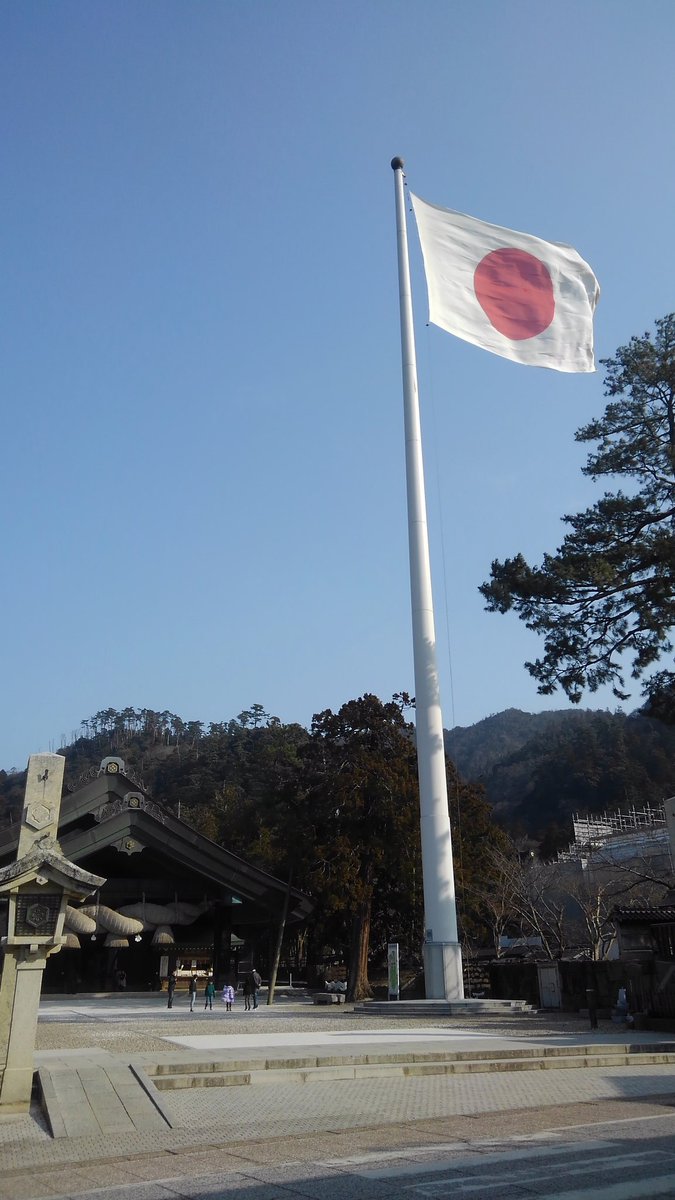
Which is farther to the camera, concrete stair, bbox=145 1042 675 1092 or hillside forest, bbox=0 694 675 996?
hillside forest, bbox=0 694 675 996

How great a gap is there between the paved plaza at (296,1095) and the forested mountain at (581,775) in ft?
195

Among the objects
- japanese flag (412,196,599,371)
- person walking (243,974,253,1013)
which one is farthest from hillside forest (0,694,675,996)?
japanese flag (412,196,599,371)

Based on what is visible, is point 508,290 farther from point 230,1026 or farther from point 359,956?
point 359,956

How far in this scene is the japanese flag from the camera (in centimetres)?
2348

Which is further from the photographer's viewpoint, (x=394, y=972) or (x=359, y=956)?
(x=359, y=956)

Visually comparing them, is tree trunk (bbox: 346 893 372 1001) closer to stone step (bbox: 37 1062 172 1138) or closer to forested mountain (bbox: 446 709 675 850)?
stone step (bbox: 37 1062 172 1138)

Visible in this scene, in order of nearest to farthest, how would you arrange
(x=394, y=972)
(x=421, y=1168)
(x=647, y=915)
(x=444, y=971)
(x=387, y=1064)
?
(x=421, y=1168)
(x=387, y=1064)
(x=647, y=915)
(x=444, y=971)
(x=394, y=972)

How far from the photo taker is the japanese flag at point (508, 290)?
23.5 metres

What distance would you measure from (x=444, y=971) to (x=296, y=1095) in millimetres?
13309

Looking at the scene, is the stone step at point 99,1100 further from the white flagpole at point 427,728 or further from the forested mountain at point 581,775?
the forested mountain at point 581,775

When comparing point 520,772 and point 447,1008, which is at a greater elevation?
point 520,772

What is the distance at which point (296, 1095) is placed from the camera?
10.1 metres

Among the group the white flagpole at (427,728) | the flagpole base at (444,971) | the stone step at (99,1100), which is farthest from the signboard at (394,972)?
the stone step at (99,1100)

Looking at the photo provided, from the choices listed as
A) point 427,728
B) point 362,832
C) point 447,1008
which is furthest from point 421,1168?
point 362,832
